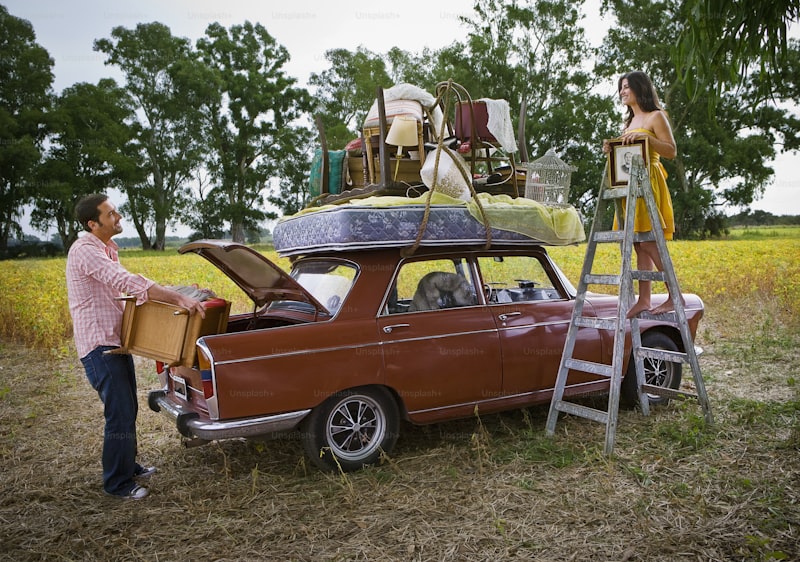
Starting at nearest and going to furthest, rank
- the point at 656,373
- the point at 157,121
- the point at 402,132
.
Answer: the point at 402,132
the point at 656,373
the point at 157,121

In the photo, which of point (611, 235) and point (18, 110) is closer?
point (611, 235)

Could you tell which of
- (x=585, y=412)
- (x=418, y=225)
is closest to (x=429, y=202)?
(x=418, y=225)

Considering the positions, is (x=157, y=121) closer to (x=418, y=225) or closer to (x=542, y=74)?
(x=542, y=74)

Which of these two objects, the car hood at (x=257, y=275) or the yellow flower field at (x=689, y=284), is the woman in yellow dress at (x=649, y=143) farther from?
the yellow flower field at (x=689, y=284)

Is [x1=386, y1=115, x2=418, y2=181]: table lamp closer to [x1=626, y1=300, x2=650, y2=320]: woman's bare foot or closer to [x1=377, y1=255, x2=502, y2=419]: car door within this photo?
[x1=377, y1=255, x2=502, y2=419]: car door

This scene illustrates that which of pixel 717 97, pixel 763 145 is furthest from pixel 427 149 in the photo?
pixel 763 145

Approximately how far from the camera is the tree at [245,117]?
→ 40.5 meters

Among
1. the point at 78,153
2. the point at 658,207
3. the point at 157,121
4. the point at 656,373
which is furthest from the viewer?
the point at 157,121

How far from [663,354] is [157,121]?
129 ft

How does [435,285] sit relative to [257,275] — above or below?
below

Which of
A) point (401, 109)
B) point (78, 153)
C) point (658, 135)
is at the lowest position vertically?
point (658, 135)

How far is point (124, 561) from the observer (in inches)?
136

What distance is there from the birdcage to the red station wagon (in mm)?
483

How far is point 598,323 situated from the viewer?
4746 millimetres
